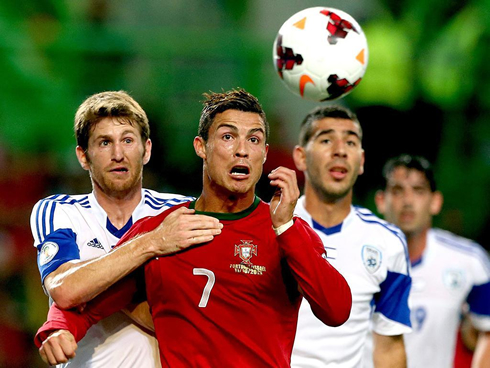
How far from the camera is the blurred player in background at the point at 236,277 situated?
10.9 ft

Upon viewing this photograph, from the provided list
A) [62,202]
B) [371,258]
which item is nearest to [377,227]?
[371,258]

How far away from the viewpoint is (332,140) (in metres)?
4.92

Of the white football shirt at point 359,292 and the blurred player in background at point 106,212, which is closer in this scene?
the blurred player in background at point 106,212

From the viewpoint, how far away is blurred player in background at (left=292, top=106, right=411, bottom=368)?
454 cm

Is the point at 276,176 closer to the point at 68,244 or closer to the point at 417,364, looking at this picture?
the point at 68,244

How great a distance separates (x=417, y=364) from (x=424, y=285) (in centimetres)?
67

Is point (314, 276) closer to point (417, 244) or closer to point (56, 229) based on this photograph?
point (56, 229)

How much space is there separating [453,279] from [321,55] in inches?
101

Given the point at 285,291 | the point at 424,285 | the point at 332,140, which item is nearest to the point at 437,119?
the point at 424,285

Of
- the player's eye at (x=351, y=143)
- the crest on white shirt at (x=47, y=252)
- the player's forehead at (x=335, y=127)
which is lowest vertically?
the crest on white shirt at (x=47, y=252)

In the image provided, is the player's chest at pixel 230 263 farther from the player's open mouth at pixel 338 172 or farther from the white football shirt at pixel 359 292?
the player's open mouth at pixel 338 172

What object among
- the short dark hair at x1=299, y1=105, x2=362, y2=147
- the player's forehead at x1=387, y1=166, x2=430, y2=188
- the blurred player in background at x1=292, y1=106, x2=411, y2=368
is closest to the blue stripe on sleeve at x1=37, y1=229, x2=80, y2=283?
the blurred player in background at x1=292, y1=106, x2=411, y2=368

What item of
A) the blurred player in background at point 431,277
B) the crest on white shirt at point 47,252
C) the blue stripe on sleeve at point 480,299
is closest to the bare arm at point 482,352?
the blurred player in background at point 431,277

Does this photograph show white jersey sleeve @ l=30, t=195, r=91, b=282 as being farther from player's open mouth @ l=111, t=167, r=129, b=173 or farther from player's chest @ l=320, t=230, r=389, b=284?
player's chest @ l=320, t=230, r=389, b=284
